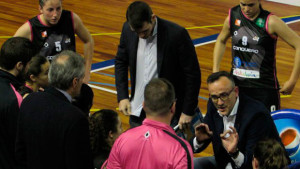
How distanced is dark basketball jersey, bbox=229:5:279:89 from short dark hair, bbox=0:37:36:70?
218 centimetres

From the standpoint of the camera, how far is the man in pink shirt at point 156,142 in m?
3.34

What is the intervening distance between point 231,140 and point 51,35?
81.9 inches

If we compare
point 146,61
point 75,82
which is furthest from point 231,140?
point 75,82

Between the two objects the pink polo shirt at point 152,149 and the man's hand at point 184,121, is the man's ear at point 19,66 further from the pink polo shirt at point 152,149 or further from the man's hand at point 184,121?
the man's hand at point 184,121

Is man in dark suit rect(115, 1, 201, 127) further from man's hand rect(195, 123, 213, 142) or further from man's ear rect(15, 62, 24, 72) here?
man's ear rect(15, 62, 24, 72)

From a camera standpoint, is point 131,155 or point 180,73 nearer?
point 131,155

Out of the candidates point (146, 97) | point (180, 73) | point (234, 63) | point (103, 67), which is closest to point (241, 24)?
point (234, 63)

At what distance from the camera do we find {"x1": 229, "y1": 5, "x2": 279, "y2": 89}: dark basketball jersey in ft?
17.3

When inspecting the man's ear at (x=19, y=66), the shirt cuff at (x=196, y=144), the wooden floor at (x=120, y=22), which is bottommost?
the wooden floor at (x=120, y=22)

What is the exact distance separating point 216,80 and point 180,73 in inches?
17.8

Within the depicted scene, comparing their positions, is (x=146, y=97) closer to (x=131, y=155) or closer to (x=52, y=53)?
(x=131, y=155)

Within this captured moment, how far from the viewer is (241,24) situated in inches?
213

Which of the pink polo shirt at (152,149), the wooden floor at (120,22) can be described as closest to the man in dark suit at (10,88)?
the pink polo shirt at (152,149)

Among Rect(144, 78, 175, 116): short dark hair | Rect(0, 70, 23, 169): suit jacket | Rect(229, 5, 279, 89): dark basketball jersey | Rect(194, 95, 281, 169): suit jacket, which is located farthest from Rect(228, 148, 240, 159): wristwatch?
Rect(0, 70, 23, 169): suit jacket
